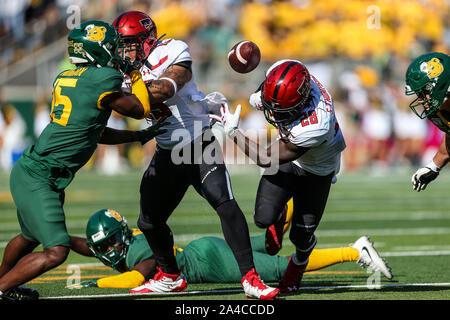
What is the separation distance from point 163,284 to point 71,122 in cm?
141

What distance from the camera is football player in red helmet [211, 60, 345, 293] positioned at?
532 centimetres

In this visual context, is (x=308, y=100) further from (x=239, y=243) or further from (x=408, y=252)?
(x=408, y=252)

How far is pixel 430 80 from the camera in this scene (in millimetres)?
5438

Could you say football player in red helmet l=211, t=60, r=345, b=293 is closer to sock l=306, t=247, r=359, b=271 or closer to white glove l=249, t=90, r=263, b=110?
white glove l=249, t=90, r=263, b=110

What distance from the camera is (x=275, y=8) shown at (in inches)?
945

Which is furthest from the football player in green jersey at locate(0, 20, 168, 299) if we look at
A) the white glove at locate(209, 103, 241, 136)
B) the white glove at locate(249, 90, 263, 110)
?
the white glove at locate(249, 90, 263, 110)

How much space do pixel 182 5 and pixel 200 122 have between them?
19349mm

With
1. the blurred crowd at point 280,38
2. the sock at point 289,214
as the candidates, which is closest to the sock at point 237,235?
the sock at point 289,214

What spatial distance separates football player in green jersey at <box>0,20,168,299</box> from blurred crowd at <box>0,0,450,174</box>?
1585 cm

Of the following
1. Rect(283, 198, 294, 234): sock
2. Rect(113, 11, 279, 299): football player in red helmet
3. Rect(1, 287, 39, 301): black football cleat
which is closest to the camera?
Rect(1, 287, 39, 301): black football cleat

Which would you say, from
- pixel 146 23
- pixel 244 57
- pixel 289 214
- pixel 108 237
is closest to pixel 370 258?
pixel 289 214

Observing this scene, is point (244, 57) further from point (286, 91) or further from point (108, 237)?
point (108, 237)

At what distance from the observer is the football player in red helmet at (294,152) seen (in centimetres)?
532

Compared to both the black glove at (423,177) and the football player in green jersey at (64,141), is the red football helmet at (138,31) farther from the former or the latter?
the black glove at (423,177)
